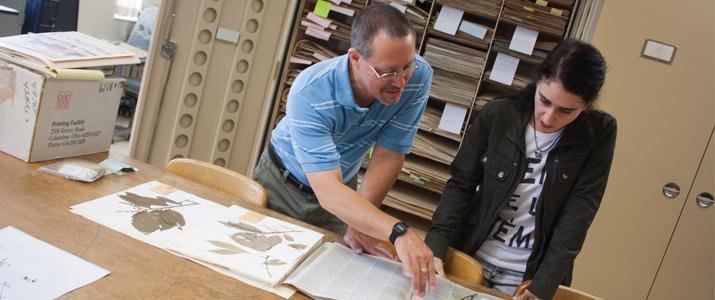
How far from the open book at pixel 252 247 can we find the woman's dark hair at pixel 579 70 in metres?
0.58

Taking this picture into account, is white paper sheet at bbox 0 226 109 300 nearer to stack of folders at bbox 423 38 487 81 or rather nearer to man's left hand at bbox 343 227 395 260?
man's left hand at bbox 343 227 395 260

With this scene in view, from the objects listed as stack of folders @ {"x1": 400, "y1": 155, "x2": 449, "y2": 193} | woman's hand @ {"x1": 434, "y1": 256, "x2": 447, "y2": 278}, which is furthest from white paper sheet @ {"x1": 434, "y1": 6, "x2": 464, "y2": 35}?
woman's hand @ {"x1": 434, "y1": 256, "x2": 447, "y2": 278}

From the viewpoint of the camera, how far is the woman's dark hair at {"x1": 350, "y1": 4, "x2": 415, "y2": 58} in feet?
4.31

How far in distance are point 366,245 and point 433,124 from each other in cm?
173

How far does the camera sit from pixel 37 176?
136cm

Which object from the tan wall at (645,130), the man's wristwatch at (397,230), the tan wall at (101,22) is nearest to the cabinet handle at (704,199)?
the tan wall at (645,130)

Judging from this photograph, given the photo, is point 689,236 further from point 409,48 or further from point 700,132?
point 409,48

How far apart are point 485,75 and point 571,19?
512 mm

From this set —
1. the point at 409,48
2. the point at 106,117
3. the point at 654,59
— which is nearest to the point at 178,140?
the point at 106,117

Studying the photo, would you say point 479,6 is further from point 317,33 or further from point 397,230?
point 397,230

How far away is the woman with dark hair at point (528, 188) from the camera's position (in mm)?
1525

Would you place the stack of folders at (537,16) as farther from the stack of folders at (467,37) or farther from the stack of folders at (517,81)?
the stack of folders at (517,81)

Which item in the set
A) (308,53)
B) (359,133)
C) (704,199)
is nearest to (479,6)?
(308,53)

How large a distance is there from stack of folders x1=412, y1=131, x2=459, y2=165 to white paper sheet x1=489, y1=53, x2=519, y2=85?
461 mm
